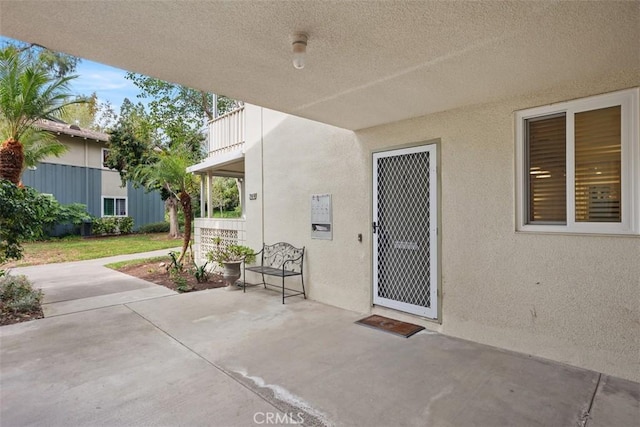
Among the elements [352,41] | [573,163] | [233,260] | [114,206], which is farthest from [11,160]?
[114,206]

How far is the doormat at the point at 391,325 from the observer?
4.27 meters

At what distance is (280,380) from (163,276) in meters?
6.23

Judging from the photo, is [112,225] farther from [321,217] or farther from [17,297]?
[321,217]

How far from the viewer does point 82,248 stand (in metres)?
12.9

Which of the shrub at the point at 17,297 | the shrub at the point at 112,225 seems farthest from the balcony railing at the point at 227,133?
the shrub at the point at 112,225

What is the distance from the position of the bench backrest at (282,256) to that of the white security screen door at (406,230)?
172 cm

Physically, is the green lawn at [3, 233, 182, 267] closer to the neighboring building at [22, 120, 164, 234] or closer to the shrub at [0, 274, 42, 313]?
the neighboring building at [22, 120, 164, 234]

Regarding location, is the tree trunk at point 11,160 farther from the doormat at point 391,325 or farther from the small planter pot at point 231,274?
the doormat at point 391,325

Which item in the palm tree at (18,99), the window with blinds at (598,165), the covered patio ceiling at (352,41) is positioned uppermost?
the palm tree at (18,99)

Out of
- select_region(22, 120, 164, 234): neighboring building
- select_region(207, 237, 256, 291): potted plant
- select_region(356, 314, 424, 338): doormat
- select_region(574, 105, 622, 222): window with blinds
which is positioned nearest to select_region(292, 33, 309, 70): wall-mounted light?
select_region(574, 105, 622, 222): window with blinds

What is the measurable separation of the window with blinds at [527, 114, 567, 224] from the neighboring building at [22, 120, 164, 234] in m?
17.8

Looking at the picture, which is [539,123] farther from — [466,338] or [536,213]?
[466,338]

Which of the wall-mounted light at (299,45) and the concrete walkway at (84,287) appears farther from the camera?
the concrete walkway at (84,287)

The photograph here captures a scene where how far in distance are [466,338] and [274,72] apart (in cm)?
381
